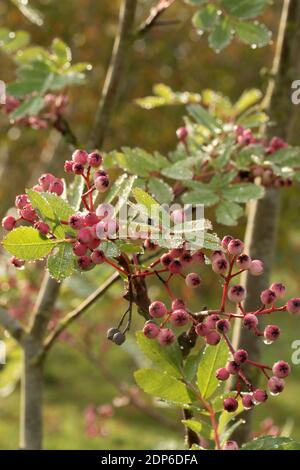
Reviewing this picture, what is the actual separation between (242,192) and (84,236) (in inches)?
24.3

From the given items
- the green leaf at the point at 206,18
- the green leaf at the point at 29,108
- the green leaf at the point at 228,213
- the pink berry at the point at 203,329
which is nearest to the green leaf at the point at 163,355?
the pink berry at the point at 203,329

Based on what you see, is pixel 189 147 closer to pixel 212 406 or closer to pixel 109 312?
pixel 212 406

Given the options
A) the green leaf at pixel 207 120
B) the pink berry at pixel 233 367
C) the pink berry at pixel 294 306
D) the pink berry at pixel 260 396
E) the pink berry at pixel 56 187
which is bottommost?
the pink berry at pixel 260 396

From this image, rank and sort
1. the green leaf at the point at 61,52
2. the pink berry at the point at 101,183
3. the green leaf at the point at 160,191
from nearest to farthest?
1. the pink berry at the point at 101,183
2. the green leaf at the point at 160,191
3. the green leaf at the point at 61,52

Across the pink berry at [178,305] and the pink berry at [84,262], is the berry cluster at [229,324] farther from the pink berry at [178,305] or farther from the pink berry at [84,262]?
the pink berry at [84,262]

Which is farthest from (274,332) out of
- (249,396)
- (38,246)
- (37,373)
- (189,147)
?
(37,373)

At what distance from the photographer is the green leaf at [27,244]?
3.53 feet

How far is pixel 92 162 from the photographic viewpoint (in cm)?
117

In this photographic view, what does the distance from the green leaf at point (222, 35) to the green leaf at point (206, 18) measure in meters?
0.02

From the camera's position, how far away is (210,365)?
1193mm

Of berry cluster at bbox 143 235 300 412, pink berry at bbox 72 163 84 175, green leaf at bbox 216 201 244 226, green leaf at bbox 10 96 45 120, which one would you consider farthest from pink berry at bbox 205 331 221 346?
green leaf at bbox 10 96 45 120

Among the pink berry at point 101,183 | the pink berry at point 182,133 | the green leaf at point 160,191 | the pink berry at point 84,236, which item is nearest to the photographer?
the pink berry at point 84,236

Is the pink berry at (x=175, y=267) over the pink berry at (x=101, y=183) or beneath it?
beneath

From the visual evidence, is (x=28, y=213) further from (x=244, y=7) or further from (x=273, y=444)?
(x=244, y=7)
